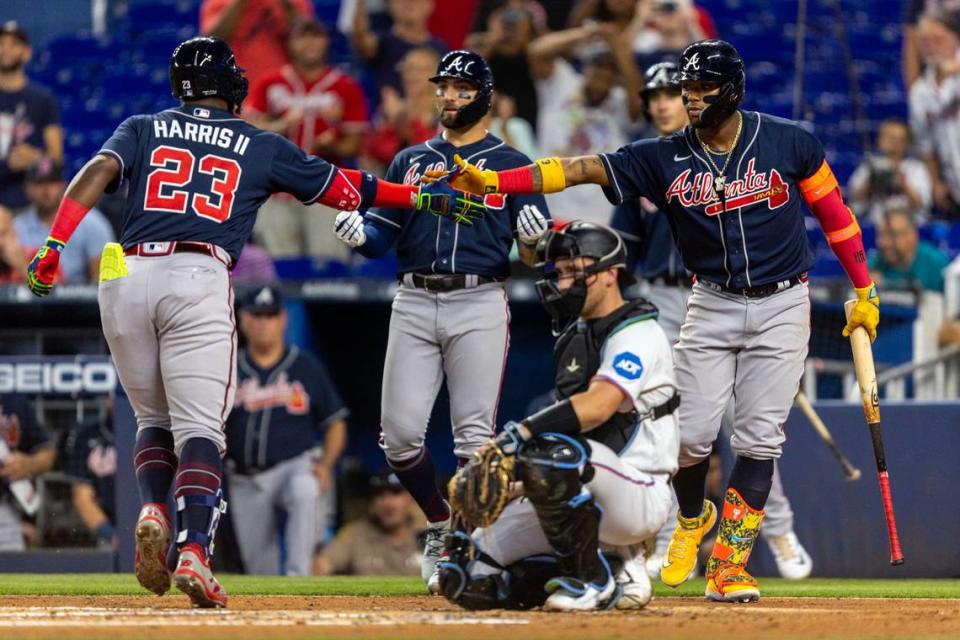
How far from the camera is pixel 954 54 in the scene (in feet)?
37.3

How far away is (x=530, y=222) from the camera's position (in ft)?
19.3

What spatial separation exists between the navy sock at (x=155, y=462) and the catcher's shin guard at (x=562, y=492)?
146 centimetres

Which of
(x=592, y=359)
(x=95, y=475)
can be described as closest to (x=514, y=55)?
(x=95, y=475)

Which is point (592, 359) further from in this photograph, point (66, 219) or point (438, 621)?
point (66, 219)

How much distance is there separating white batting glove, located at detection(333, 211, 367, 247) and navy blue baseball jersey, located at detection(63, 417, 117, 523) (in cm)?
306

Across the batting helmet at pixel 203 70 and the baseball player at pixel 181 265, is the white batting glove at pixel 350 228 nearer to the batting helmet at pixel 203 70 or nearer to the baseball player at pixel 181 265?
the baseball player at pixel 181 265

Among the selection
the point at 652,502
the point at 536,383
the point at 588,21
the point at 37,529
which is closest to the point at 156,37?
the point at 588,21

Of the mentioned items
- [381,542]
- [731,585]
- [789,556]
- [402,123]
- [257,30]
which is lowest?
[381,542]

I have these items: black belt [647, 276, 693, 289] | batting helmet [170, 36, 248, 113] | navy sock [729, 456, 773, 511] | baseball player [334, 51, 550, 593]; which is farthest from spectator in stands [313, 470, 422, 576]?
batting helmet [170, 36, 248, 113]

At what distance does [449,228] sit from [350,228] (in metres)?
0.39

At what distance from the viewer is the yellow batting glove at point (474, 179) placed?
5453 mm

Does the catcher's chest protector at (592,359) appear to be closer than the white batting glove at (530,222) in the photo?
Yes

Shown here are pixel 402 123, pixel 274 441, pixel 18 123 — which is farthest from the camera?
pixel 18 123

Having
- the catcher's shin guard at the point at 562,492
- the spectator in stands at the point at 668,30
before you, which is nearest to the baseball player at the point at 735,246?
the catcher's shin guard at the point at 562,492
